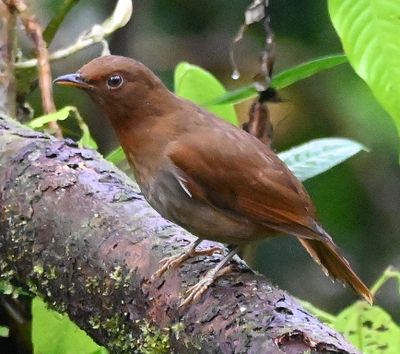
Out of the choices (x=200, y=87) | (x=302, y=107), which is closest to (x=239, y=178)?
(x=200, y=87)

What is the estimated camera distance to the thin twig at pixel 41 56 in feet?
8.48

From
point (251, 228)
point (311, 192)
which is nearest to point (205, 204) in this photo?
point (251, 228)

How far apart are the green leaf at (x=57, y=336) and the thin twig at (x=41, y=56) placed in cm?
57

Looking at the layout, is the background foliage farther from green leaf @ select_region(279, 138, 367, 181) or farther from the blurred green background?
green leaf @ select_region(279, 138, 367, 181)

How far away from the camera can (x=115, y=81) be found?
2230mm

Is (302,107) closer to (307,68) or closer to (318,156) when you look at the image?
(318,156)

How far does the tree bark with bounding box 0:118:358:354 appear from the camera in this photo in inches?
66.2

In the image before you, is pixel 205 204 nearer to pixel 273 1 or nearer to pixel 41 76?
pixel 41 76

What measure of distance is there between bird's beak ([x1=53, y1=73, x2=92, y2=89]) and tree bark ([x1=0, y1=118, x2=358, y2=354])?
143 mm

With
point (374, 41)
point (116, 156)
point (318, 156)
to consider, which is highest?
point (374, 41)

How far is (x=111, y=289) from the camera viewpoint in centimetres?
191

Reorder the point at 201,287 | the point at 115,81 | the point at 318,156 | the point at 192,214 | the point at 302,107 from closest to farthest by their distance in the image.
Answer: the point at 201,287 → the point at 192,214 → the point at 115,81 → the point at 318,156 → the point at 302,107

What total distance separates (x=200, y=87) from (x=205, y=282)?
817mm

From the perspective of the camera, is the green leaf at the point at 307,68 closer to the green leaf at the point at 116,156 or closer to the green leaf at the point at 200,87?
the green leaf at the point at 200,87
